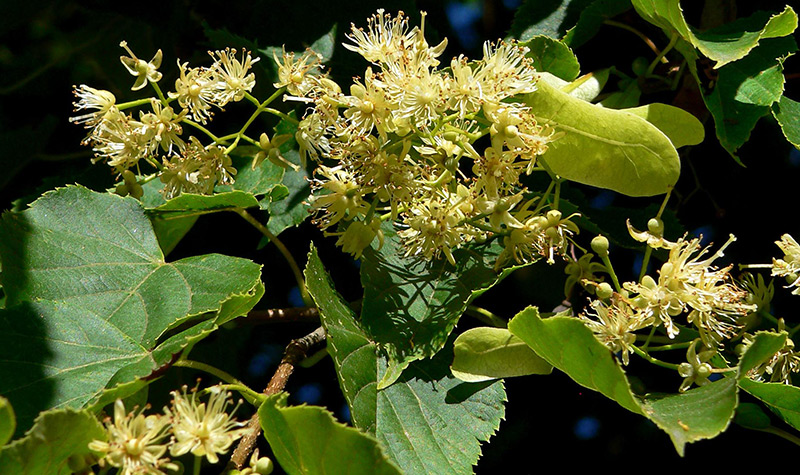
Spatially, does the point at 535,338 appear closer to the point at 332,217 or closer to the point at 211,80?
the point at 332,217

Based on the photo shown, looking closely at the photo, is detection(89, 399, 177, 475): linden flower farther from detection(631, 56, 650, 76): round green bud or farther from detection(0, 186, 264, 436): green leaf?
detection(631, 56, 650, 76): round green bud

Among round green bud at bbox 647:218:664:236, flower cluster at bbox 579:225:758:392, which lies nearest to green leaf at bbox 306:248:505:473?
flower cluster at bbox 579:225:758:392

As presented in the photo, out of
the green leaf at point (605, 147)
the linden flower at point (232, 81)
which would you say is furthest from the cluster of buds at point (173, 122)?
the green leaf at point (605, 147)

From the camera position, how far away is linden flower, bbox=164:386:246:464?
97 cm

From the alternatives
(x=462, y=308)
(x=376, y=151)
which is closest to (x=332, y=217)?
(x=376, y=151)

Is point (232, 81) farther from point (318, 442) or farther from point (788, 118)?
point (788, 118)

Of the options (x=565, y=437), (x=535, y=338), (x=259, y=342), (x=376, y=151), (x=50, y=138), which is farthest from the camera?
(x=50, y=138)

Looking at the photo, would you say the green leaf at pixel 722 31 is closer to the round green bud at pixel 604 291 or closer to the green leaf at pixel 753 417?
the round green bud at pixel 604 291

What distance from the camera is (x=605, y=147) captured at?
1166 millimetres

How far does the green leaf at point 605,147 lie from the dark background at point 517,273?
331 mm

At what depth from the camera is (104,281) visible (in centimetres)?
134

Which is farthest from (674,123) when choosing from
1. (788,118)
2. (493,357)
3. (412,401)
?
(412,401)

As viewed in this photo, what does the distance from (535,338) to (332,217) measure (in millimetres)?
392

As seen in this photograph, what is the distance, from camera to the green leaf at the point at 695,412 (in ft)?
3.00
